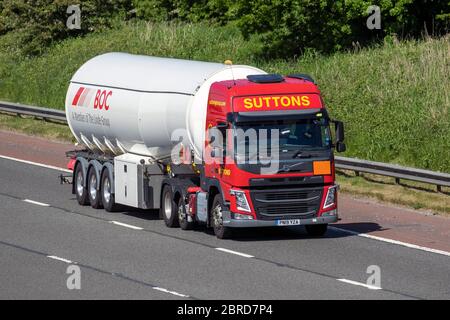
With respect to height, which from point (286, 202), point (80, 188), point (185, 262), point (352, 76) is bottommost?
point (185, 262)

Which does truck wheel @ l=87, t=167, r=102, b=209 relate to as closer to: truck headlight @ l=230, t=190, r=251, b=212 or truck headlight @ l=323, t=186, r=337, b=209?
truck headlight @ l=230, t=190, r=251, b=212

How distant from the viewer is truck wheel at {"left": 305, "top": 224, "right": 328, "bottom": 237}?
2436 centimetres

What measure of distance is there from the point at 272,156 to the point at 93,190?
251 inches

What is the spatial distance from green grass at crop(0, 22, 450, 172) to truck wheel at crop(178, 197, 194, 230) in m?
7.35

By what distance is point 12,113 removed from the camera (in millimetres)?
42000

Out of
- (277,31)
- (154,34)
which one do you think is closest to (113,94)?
(277,31)

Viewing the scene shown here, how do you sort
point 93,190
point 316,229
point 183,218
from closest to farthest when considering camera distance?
point 316,229 → point 183,218 → point 93,190

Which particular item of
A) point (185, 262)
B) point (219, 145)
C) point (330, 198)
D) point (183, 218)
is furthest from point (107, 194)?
point (185, 262)

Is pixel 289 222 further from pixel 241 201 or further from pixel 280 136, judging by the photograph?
pixel 280 136

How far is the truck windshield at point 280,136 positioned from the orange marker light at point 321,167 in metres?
0.29

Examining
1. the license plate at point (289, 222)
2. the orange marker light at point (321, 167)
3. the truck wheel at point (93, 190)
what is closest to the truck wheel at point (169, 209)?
the truck wheel at point (93, 190)

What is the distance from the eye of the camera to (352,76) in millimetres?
36250

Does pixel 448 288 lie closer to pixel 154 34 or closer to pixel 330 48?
pixel 330 48

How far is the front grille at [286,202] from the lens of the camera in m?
23.4
